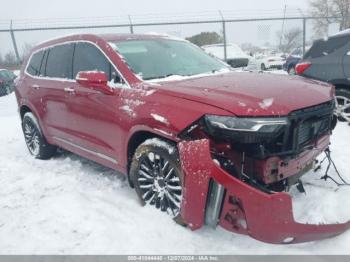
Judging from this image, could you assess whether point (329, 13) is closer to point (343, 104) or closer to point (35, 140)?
point (343, 104)

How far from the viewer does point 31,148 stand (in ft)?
19.1

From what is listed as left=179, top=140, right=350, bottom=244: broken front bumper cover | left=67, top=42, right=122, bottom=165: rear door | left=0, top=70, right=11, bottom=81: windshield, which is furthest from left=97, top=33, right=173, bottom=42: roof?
left=0, top=70, right=11, bottom=81: windshield

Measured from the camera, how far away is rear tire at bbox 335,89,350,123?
6.00 meters

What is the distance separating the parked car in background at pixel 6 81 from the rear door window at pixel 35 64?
1154cm

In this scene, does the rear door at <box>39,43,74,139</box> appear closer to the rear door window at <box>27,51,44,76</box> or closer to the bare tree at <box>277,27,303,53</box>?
the rear door window at <box>27,51,44,76</box>

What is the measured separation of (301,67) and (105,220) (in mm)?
4322

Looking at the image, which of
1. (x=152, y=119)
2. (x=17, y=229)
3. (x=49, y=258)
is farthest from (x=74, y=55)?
(x=49, y=258)

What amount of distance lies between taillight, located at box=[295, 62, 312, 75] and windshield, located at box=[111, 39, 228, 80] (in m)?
2.01

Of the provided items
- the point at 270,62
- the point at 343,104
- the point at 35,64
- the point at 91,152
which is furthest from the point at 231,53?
the point at 91,152

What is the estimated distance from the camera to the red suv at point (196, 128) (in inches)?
104

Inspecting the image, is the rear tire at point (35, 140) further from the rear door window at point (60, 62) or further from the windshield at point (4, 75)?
the windshield at point (4, 75)

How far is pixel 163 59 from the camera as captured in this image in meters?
3.99

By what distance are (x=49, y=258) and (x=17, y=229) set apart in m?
0.69

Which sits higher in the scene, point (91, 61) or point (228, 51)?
point (91, 61)
